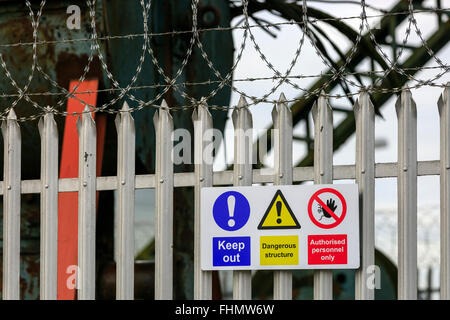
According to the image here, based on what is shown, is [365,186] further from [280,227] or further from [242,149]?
[242,149]

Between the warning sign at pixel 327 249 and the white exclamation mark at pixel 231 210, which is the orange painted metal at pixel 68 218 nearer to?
the white exclamation mark at pixel 231 210

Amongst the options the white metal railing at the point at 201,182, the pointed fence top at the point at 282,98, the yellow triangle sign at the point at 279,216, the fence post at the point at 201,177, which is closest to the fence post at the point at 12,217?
the white metal railing at the point at 201,182

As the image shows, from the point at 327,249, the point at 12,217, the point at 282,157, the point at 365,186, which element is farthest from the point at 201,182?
the point at 12,217

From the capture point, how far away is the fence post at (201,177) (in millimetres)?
6023

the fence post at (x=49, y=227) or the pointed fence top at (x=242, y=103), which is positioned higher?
the pointed fence top at (x=242, y=103)

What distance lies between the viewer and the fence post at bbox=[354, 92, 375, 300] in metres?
5.73

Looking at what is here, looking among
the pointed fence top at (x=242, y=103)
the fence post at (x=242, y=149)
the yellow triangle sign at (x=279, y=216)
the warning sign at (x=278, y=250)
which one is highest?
the pointed fence top at (x=242, y=103)

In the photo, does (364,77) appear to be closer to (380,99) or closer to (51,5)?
(380,99)

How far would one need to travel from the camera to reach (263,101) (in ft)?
19.6

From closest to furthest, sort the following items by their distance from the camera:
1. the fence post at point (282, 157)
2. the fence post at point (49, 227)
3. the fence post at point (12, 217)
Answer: the fence post at point (282, 157) < the fence post at point (49, 227) < the fence post at point (12, 217)

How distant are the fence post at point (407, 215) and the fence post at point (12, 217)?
286 centimetres

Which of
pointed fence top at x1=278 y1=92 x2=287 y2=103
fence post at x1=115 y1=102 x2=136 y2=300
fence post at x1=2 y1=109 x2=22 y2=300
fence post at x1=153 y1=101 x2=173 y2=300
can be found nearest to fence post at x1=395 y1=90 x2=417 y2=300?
pointed fence top at x1=278 y1=92 x2=287 y2=103

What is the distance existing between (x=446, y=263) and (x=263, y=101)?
63.2 inches
